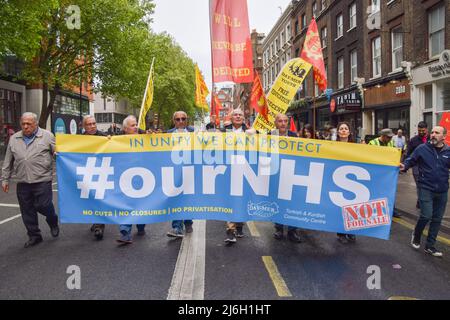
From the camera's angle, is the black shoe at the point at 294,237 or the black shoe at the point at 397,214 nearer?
the black shoe at the point at 294,237

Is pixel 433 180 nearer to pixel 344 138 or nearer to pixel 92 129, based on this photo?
pixel 344 138

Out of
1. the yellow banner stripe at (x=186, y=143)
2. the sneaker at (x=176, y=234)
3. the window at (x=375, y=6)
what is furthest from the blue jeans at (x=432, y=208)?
the window at (x=375, y=6)

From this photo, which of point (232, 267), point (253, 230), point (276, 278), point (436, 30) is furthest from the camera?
point (436, 30)

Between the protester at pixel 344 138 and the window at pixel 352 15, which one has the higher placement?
the window at pixel 352 15

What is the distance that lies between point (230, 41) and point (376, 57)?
1584 centimetres

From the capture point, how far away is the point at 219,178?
5.49 m

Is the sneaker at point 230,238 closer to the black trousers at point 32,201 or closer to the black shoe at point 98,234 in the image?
the black shoe at point 98,234

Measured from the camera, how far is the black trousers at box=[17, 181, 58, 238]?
5859mm

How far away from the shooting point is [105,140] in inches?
220

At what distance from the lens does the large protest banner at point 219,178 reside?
520cm

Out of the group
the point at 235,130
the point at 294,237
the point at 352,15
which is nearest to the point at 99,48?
the point at 352,15
